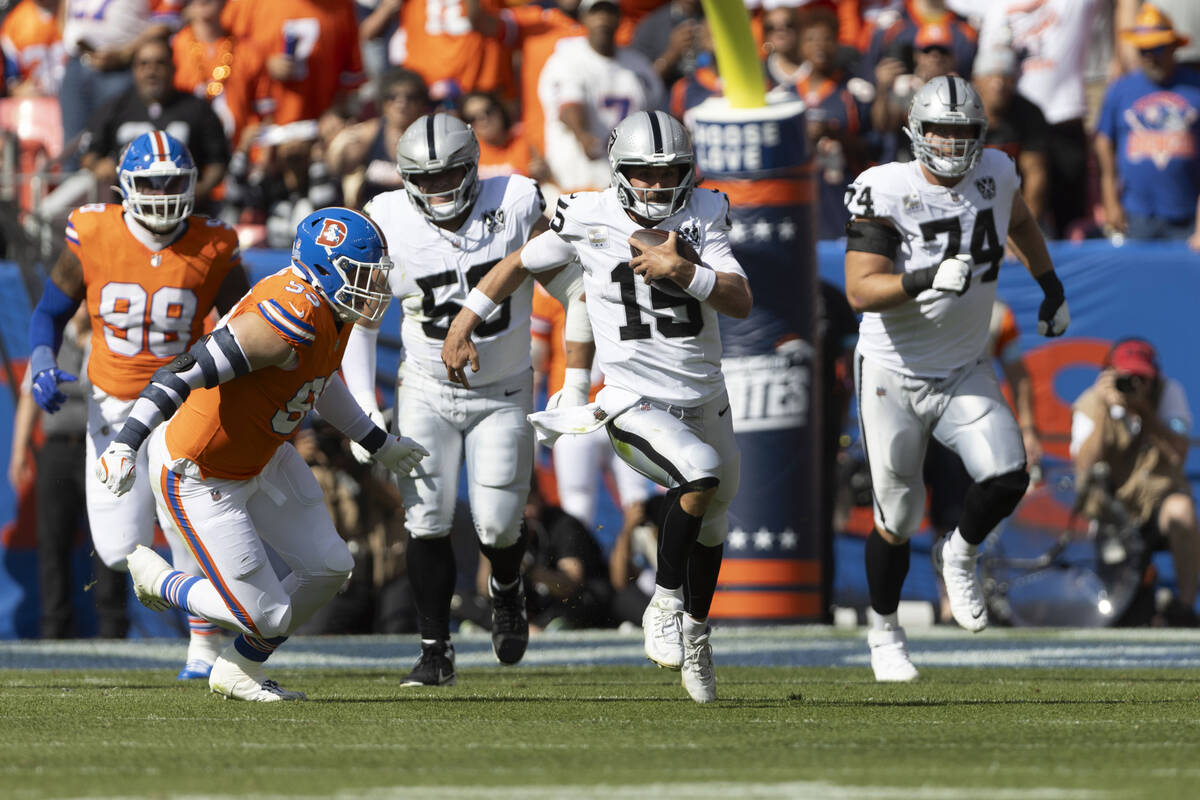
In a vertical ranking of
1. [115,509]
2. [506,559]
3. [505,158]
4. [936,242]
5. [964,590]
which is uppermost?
[936,242]

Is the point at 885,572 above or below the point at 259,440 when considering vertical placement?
below

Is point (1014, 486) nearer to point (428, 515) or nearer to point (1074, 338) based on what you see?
point (428, 515)

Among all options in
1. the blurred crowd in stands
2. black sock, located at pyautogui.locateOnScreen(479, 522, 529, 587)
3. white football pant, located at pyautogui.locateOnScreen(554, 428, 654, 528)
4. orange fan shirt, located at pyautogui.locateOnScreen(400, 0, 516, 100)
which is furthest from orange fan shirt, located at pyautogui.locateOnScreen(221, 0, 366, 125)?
black sock, located at pyautogui.locateOnScreen(479, 522, 529, 587)

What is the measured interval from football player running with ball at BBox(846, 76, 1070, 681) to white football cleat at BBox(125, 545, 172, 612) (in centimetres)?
247

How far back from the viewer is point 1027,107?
10531mm

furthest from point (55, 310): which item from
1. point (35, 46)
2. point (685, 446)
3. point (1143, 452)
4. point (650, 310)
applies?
point (35, 46)

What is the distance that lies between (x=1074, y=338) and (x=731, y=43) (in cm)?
260

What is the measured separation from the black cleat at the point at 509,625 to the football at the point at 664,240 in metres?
1.54

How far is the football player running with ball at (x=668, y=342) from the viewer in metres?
5.74

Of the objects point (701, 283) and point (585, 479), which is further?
point (585, 479)

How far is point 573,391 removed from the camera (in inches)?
251

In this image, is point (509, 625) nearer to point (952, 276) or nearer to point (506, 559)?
point (506, 559)

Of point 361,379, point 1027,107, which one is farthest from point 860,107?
point 361,379

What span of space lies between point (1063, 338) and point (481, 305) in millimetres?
4972
